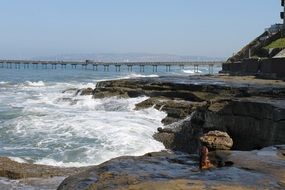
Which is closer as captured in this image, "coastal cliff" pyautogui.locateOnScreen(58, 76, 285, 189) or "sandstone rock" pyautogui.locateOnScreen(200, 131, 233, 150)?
"coastal cliff" pyautogui.locateOnScreen(58, 76, 285, 189)

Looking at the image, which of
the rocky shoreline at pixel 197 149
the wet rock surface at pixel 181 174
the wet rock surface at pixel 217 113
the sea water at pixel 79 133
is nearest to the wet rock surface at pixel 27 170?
the rocky shoreline at pixel 197 149

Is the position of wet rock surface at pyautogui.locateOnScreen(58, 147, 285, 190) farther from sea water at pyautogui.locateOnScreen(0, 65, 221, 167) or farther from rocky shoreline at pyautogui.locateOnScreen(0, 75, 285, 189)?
sea water at pyautogui.locateOnScreen(0, 65, 221, 167)

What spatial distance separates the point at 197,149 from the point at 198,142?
0.48m

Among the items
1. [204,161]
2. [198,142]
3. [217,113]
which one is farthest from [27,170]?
[204,161]

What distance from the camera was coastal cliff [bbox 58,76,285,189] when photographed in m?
6.97

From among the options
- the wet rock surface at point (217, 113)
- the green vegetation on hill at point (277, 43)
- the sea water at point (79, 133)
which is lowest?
Result: the sea water at point (79, 133)

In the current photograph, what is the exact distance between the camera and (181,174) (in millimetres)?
7402

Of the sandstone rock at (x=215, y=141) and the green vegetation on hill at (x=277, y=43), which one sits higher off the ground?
A: the green vegetation on hill at (x=277, y=43)

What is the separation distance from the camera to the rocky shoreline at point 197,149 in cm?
698

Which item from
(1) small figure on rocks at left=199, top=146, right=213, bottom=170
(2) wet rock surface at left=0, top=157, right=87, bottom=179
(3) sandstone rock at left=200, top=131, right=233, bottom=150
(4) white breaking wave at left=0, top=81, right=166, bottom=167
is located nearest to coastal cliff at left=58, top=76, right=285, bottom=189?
(1) small figure on rocks at left=199, top=146, right=213, bottom=170

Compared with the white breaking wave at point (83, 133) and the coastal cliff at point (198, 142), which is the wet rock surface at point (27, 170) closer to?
the white breaking wave at point (83, 133)

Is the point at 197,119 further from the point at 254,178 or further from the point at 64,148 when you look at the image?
the point at 254,178

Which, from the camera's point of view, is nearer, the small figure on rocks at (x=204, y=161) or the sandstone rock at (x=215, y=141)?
the small figure on rocks at (x=204, y=161)

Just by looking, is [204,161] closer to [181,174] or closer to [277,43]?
[181,174]
